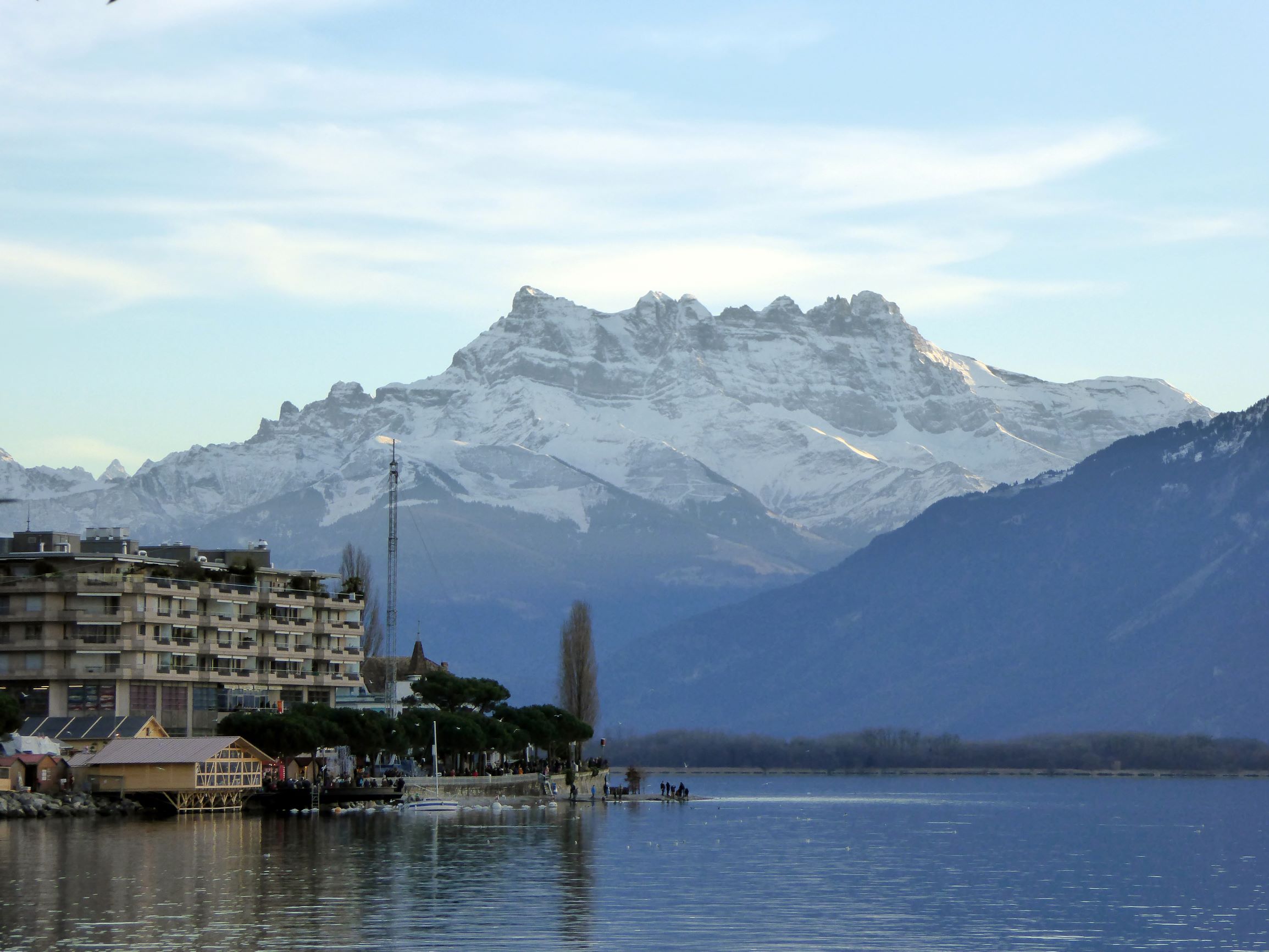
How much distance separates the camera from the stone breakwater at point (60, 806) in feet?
453

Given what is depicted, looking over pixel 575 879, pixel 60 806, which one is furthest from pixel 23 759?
pixel 575 879

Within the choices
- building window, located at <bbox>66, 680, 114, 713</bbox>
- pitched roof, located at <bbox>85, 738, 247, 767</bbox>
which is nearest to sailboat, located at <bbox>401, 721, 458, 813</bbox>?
pitched roof, located at <bbox>85, 738, 247, 767</bbox>

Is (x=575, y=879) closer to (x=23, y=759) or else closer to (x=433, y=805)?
(x=23, y=759)

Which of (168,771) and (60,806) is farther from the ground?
(168,771)

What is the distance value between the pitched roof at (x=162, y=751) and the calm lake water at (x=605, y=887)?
21.6 ft

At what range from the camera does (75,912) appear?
7925cm

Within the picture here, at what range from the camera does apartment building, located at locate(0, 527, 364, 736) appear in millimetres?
164750

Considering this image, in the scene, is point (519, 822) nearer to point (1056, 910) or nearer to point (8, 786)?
point (8, 786)

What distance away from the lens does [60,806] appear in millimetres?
141625

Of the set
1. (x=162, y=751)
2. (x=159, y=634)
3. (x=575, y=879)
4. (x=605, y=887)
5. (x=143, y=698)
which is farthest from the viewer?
(x=159, y=634)

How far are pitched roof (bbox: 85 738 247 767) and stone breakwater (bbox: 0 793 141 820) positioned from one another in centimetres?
285

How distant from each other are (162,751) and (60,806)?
29.4ft

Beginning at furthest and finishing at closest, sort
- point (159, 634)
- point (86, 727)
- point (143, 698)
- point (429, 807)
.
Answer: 1. point (159, 634)
2. point (143, 698)
3. point (429, 807)
4. point (86, 727)

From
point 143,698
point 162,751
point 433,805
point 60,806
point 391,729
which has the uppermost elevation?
point 143,698
